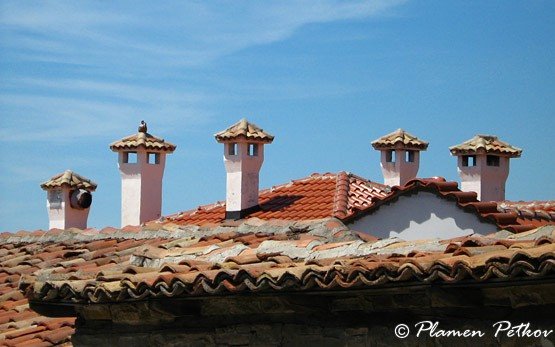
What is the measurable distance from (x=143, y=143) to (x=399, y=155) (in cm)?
536

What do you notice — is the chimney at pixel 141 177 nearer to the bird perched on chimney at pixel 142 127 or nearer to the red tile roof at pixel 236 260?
the bird perched on chimney at pixel 142 127

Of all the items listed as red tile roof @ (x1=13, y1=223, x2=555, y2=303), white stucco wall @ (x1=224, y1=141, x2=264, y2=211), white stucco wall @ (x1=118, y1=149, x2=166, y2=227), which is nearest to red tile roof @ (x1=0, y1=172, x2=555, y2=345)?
red tile roof @ (x1=13, y1=223, x2=555, y2=303)

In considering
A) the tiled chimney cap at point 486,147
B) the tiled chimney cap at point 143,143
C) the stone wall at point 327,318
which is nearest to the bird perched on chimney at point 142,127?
the tiled chimney cap at point 143,143

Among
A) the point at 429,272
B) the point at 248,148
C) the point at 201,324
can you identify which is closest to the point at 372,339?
the point at 429,272

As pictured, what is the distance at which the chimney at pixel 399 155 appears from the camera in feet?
87.0

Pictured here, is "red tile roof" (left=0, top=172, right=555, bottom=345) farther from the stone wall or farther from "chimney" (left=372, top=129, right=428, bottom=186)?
"chimney" (left=372, top=129, right=428, bottom=186)

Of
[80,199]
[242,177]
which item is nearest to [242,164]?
[242,177]

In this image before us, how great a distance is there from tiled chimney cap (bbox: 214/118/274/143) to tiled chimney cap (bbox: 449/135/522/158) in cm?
391

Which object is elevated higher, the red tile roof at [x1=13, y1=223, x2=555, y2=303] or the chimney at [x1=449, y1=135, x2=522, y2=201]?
the chimney at [x1=449, y1=135, x2=522, y2=201]

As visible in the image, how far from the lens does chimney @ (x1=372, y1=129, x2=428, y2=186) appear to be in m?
26.5

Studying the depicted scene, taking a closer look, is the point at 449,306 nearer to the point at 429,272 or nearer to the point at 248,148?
the point at 429,272

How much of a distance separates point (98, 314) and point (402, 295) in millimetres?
2981

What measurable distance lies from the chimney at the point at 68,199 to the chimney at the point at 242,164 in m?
2.77

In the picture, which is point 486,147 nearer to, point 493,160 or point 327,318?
point 493,160
